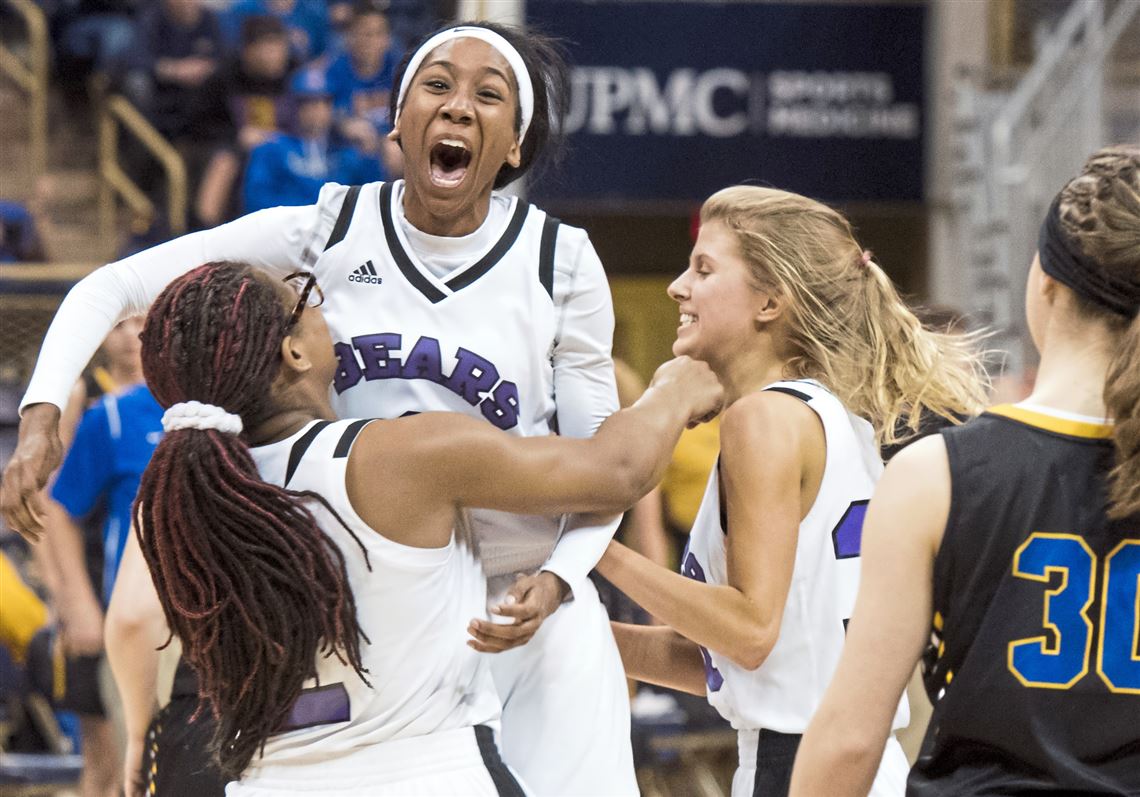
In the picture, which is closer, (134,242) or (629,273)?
(134,242)

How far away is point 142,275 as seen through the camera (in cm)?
269

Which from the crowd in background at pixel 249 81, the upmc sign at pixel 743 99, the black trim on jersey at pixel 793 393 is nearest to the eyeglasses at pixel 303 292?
the black trim on jersey at pixel 793 393

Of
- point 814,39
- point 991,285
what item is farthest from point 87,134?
point 991,285

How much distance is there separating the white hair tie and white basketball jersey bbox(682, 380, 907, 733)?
0.85 metres

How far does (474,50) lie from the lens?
2.80 metres

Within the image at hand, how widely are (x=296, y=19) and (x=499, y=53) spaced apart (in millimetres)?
6993

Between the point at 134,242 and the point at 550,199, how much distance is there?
2.53 metres

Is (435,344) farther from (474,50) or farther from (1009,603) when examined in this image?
(1009,603)

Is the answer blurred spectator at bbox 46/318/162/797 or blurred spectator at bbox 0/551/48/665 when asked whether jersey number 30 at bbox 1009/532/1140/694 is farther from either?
blurred spectator at bbox 0/551/48/665

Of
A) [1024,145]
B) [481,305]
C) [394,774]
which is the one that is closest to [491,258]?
[481,305]

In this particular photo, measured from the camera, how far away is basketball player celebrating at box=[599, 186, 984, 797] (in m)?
2.60

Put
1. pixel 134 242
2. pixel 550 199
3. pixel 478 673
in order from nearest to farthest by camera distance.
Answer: pixel 478 673
pixel 134 242
pixel 550 199

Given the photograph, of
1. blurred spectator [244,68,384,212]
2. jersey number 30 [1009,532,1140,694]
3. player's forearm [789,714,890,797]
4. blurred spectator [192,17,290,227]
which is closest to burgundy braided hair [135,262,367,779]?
player's forearm [789,714,890,797]

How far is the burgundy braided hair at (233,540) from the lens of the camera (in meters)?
2.28
